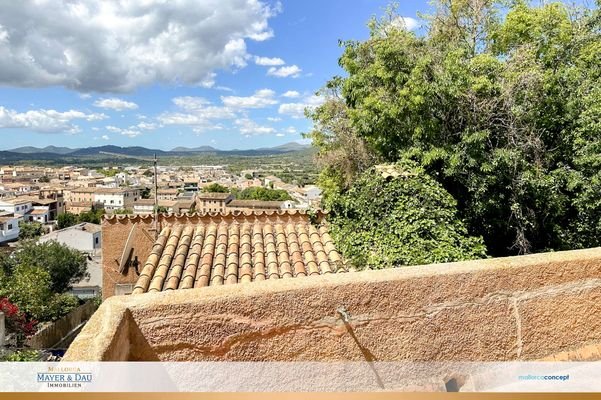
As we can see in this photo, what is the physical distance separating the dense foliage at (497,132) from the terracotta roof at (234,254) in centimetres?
158

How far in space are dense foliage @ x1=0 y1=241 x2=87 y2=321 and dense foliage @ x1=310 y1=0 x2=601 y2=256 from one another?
54.1ft

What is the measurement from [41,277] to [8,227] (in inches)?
988

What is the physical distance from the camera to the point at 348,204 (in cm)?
573

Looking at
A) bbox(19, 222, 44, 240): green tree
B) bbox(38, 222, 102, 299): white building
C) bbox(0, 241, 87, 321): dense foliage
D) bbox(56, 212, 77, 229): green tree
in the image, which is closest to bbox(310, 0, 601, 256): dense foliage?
bbox(0, 241, 87, 321): dense foliage

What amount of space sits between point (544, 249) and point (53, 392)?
8711 millimetres

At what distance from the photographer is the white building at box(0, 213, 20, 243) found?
125 ft

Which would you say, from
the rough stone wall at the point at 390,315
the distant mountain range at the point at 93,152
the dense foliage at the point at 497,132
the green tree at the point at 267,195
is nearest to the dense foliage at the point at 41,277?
the distant mountain range at the point at 93,152

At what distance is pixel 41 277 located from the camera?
20.0 metres

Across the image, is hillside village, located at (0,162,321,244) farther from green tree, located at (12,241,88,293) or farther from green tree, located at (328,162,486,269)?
green tree, located at (328,162,486,269)

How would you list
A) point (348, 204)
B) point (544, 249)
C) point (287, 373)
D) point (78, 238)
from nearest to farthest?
1. point (287, 373)
2. point (348, 204)
3. point (544, 249)
4. point (78, 238)

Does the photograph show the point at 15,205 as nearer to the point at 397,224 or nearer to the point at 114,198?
the point at 114,198

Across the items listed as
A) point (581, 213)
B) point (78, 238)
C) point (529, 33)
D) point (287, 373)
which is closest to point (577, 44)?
point (529, 33)

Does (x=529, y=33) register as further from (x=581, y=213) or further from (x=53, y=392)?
(x=53, y=392)

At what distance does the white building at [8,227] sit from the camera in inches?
1496
